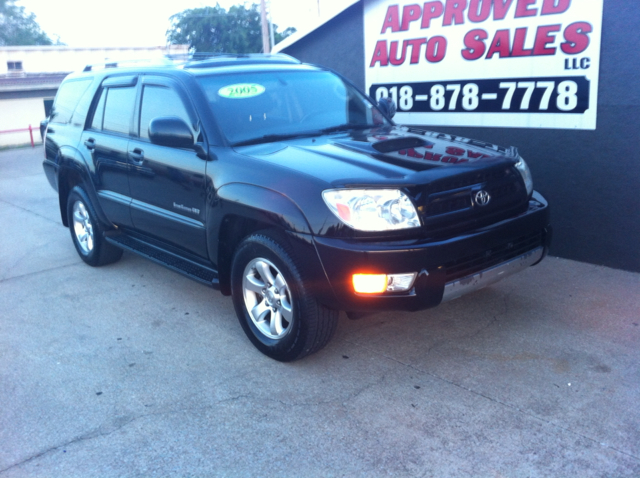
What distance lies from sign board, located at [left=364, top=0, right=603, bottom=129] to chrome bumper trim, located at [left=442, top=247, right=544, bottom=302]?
2153 mm

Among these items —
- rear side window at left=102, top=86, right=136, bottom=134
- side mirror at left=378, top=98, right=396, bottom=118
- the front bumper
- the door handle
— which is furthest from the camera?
side mirror at left=378, top=98, right=396, bottom=118

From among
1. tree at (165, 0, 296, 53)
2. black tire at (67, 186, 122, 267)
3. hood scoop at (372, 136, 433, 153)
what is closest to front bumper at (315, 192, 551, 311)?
hood scoop at (372, 136, 433, 153)

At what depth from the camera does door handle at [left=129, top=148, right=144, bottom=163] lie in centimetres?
503

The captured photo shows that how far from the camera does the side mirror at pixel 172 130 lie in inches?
173

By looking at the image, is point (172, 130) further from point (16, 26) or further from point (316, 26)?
point (16, 26)

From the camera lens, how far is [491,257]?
394 centimetres

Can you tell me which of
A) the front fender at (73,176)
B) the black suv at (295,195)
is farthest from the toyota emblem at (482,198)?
the front fender at (73,176)

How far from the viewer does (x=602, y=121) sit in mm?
5617

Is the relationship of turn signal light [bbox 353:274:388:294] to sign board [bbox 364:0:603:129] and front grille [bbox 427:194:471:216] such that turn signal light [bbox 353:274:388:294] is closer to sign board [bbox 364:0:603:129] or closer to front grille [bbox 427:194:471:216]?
Answer: front grille [bbox 427:194:471:216]

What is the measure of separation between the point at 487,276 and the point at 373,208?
86cm

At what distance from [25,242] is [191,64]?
3.86m

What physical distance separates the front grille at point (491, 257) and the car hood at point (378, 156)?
52 cm

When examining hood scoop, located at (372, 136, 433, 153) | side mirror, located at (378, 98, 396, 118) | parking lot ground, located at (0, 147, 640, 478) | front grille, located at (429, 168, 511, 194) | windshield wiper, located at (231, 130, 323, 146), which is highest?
side mirror, located at (378, 98, 396, 118)

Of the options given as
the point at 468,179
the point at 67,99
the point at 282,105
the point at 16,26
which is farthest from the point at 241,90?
the point at 16,26
